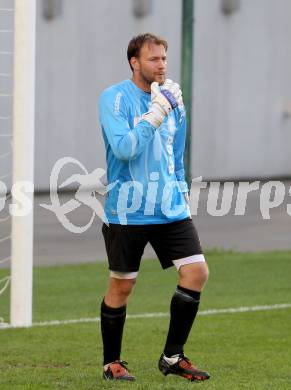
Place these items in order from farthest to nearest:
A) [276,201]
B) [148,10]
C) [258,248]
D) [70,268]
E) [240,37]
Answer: [240,37], [148,10], [276,201], [258,248], [70,268]

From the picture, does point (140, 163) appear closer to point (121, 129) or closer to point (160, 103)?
point (121, 129)

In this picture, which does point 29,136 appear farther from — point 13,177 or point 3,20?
point 3,20

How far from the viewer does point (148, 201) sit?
24.9 ft

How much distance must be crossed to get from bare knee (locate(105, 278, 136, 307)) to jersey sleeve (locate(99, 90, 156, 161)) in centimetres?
77

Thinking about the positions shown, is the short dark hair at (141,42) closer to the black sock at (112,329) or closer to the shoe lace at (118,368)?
the black sock at (112,329)

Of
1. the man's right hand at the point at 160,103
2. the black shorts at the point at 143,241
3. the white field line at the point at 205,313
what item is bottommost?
the white field line at the point at 205,313

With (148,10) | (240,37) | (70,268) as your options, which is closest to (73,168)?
(148,10)

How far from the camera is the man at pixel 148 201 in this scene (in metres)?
7.43

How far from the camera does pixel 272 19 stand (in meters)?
26.6

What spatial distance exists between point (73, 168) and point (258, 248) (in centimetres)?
761

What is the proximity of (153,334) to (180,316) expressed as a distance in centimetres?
219

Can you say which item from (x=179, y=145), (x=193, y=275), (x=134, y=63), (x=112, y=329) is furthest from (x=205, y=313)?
(x=134, y=63)

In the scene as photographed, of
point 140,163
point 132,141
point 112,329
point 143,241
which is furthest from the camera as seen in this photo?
point 112,329

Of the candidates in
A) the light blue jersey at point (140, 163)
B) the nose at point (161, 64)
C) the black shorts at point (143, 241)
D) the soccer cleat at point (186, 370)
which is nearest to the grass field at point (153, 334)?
the soccer cleat at point (186, 370)
